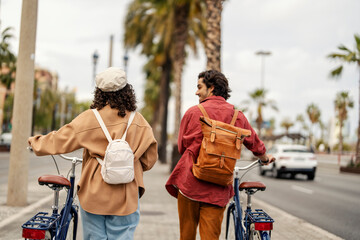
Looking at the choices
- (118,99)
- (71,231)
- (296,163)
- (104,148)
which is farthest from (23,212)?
(296,163)

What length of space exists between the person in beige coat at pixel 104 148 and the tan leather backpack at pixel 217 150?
401mm

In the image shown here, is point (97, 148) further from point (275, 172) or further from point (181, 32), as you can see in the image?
point (181, 32)

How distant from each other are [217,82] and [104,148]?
1.03 meters

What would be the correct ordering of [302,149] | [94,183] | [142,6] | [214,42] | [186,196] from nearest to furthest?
[94,183], [186,196], [214,42], [302,149], [142,6]

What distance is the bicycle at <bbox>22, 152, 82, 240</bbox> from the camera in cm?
296

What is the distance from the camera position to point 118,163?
3057 mm

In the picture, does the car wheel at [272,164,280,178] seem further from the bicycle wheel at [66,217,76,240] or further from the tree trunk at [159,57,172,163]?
the bicycle wheel at [66,217,76,240]

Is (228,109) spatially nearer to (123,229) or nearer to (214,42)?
(123,229)

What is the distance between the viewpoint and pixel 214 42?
505 inches

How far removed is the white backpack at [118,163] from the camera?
3.05 meters

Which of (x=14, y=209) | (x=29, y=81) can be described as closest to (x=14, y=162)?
(x=14, y=209)

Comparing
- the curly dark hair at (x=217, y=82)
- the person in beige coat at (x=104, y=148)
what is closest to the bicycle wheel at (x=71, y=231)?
the person in beige coat at (x=104, y=148)

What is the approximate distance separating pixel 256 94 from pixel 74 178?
59.9 meters

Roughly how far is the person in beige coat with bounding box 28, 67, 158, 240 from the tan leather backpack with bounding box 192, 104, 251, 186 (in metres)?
0.40
